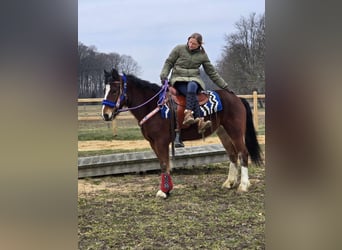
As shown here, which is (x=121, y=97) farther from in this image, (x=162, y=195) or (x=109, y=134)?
(x=109, y=134)

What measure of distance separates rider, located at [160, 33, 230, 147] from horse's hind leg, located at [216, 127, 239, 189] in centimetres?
42

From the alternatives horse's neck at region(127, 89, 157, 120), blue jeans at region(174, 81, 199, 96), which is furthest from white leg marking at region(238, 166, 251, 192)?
horse's neck at region(127, 89, 157, 120)

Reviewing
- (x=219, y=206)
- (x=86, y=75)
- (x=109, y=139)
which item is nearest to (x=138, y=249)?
(x=219, y=206)

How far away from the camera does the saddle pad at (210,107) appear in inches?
98.2

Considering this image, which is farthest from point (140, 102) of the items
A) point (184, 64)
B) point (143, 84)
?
point (184, 64)

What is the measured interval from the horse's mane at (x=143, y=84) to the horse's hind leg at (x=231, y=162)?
60cm

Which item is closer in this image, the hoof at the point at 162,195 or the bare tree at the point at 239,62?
the hoof at the point at 162,195

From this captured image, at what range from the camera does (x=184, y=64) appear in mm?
2441

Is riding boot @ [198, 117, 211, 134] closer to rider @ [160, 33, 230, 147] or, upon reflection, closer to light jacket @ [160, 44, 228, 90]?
rider @ [160, 33, 230, 147]

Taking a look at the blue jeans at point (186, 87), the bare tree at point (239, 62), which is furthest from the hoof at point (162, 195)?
the bare tree at point (239, 62)

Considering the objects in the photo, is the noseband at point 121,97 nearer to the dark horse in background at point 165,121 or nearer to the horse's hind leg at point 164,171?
the dark horse in background at point 165,121
